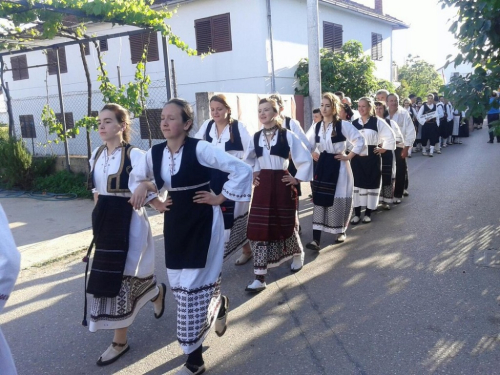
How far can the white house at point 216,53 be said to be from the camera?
15.0 meters

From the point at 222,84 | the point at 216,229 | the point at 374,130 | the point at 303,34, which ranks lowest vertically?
the point at 216,229

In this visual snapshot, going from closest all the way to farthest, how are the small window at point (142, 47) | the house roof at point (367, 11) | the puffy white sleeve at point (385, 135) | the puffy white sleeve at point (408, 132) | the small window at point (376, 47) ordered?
1. the puffy white sleeve at point (385, 135)
2. the puffy white sleeve at point (408, 132)
3. the small window at point (142, 47)
4. the house roof at point (367, 11)
5. the small window at point (376, 47)

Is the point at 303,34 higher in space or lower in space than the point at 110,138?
higher

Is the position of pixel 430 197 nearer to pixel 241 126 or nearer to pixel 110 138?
pixel 241 126

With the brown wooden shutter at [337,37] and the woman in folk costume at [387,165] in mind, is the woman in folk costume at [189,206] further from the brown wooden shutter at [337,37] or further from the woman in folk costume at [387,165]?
the brown wooden shutter at [337,37]

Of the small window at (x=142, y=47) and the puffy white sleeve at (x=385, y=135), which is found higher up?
the small window at (x=142, y=47)

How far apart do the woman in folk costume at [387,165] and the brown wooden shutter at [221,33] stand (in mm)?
8596

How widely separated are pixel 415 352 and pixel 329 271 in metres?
1.88

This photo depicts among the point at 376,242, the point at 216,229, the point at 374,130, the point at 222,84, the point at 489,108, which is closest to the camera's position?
the point at 216,229

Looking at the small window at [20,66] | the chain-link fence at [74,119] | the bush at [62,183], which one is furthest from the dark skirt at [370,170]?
the small window at [20,66]

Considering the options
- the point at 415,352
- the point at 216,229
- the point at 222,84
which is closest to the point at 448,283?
the point at 415,352

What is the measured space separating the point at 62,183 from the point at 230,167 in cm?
819

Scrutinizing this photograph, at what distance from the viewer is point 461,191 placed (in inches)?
366

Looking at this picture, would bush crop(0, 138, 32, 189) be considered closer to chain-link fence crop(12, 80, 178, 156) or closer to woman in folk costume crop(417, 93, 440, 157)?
chain-link fence crop(12, 80, 178, 156)
